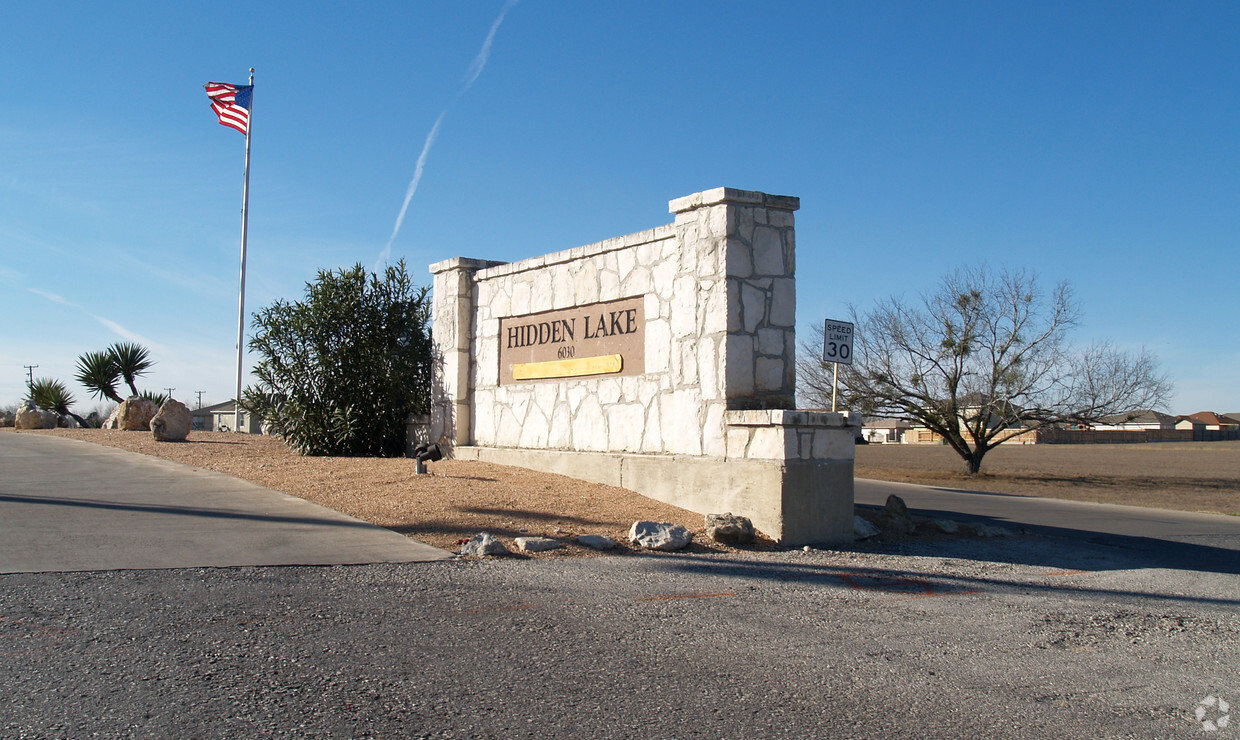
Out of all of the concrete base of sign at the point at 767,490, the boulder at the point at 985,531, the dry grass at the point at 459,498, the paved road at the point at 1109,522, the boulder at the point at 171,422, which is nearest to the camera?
the dry grass at the point at 459,498

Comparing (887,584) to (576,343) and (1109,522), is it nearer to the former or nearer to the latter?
(576,343)

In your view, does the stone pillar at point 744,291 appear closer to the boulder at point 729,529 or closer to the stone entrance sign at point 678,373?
the stone entrance sign at point 678,373

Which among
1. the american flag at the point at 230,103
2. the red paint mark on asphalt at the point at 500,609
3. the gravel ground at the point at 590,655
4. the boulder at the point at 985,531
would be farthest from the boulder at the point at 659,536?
the american flag at the point at 230,103

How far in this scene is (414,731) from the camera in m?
3.88

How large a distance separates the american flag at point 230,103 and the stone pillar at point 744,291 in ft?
57.1

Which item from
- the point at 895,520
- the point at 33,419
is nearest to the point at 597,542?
the point at 895,520

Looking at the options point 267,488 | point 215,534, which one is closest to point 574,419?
point 267,488

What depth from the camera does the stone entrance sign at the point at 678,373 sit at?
32.5 ft

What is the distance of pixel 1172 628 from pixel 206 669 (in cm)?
647

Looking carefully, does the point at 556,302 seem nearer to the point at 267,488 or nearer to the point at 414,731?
the point at 267,488

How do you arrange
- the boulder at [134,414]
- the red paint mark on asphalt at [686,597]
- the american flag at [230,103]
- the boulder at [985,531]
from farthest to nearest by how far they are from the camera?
the american flag at [230,103]
the boulder at [134,414]
the boulder at [985,531]
the red paint mark on asphalt at [686,597]

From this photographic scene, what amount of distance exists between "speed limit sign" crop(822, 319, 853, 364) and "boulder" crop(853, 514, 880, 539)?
6.26 ft

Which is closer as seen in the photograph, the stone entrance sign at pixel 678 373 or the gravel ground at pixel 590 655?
the gravel ground at pixel 590 655

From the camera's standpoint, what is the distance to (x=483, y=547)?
7.91 meters
